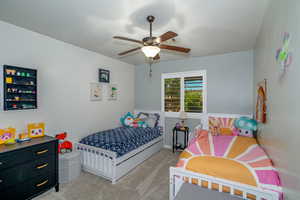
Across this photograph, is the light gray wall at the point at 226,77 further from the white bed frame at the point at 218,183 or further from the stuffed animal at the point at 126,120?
the white bed frame at the point at 218,183

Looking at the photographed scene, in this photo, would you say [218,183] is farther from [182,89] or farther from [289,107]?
[182,89]

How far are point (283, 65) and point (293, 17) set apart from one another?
36cm

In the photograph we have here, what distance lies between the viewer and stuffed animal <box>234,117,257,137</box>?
2.85 metres

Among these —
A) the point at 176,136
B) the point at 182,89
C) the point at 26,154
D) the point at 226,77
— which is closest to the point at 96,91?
the point at 26,154

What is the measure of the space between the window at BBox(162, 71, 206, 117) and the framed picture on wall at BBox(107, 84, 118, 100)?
1.40m

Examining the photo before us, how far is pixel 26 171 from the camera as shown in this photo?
1853 millimetres

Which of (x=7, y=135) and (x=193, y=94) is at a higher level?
(x=193, y=94)

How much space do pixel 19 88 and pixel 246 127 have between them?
4.07m

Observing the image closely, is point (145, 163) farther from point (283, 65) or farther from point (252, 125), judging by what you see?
point (283, 65)

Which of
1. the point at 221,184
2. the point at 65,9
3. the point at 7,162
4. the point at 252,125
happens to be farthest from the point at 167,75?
the point at 7,162

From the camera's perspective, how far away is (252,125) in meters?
2.85

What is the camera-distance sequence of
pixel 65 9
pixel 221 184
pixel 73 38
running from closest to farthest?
pixel 221 184 < pixel 65 9 < pixel 73 38

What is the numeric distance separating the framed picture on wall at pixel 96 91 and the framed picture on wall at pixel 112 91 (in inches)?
11.0

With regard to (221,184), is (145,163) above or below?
below
